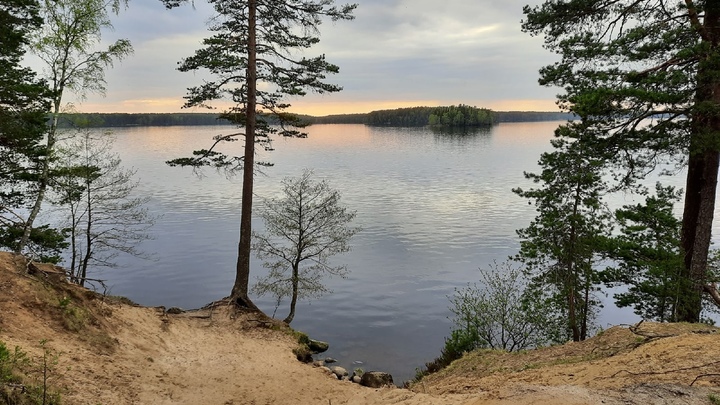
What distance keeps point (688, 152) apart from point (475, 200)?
124 feet

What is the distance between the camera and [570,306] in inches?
627

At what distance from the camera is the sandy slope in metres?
5.92

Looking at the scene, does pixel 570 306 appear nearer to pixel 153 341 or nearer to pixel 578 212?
pixel 578 212

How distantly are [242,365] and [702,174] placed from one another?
44.2ft

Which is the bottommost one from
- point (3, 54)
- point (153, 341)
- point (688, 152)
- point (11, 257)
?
point (153, 341)

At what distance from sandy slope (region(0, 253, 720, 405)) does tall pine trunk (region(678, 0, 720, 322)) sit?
375 cm

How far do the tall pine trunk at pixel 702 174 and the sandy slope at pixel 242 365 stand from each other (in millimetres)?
3749

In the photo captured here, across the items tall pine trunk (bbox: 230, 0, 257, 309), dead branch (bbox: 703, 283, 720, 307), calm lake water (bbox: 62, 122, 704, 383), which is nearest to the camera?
dead branch (bbox: 703, 283, 720, 307)

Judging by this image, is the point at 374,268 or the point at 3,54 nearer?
the point at 3,54

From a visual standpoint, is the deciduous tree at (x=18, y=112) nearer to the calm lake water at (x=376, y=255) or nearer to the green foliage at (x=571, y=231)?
the calm lake water at (x=376, y=255)

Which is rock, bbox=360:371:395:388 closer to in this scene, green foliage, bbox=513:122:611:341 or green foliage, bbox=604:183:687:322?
green foliage, bbox=513:122:611:341

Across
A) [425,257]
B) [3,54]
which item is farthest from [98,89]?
[425,257]

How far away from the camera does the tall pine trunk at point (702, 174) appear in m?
9.48

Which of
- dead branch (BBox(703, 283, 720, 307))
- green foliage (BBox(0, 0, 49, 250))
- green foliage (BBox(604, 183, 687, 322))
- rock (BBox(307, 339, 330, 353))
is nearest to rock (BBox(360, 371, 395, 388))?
rock (BBox(307, 339, 330, 353))
